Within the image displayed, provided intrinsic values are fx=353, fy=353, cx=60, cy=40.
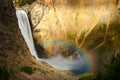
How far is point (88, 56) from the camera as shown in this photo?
39.8 meters

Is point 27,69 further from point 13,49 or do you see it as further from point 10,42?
point 10,42

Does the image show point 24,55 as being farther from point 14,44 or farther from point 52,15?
point 52,15

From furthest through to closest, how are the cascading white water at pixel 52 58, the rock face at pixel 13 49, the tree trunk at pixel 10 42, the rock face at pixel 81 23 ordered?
the cascading white water at pixel 52 58, the rock face at pixel 81 23, the tree trunk at pixel 10 42, the rock face at pixel 13 49

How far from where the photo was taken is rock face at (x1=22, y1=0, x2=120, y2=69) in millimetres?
39312

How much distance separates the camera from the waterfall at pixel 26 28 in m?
A: 40.8

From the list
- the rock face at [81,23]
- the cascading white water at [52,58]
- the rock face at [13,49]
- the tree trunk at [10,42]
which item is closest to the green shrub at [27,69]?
Answer: the rock face at [13,49]

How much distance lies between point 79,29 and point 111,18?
13.9ft

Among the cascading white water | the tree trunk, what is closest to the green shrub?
the tree trunk

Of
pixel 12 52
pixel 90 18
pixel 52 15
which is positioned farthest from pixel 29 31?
pixel 12 52

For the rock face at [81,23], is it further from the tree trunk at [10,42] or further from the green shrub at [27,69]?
the green shrub at [27,69]

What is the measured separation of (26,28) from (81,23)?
21.4ft

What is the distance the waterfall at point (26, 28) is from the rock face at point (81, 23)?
3.11 ft

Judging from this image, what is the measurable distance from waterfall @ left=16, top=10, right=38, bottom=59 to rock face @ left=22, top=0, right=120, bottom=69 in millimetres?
949

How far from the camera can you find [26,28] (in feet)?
137
